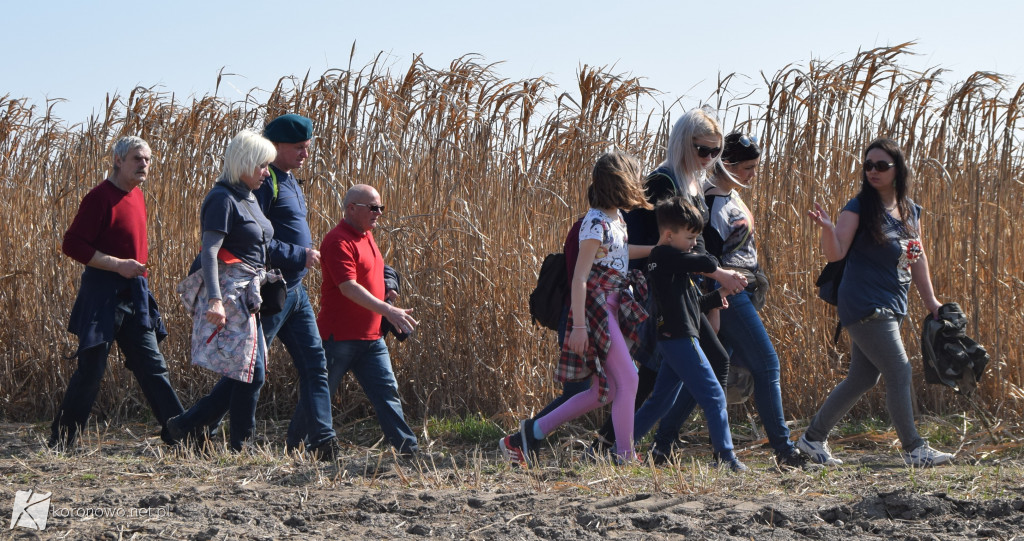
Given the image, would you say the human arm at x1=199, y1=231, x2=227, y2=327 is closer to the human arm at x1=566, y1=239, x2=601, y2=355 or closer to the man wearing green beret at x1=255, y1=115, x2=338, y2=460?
the man wearing green beret at x1=255, y1=115, x2=338, y2=460

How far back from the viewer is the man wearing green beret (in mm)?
4914

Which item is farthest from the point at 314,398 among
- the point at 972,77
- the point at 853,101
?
the point at 972,77

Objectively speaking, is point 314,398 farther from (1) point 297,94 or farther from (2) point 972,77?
(2) point 972,77

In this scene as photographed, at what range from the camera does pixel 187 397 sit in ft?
22.3

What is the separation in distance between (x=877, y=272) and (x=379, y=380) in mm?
2372

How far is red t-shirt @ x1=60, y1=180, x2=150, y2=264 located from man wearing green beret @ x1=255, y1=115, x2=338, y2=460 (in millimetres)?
809

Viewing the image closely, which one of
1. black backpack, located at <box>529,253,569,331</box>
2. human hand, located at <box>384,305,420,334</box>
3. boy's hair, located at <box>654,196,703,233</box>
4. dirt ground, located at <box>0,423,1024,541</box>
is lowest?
dirt ground, located at <box>0,423,1024,541</box>

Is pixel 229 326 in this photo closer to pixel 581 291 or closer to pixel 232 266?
pixel 232 266

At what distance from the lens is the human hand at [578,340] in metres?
4.37

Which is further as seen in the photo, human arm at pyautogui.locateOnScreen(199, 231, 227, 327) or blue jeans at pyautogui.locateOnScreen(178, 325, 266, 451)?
blue jeans at pyautogui.locateOnScreen(178, 325, 266, 451)

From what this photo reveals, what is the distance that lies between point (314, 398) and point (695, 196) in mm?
1993

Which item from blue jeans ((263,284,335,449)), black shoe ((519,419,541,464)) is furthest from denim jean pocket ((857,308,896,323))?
blue jeans ((263,284,335,449))

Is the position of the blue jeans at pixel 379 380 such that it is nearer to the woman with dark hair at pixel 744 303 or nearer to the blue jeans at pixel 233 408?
the blue jeans at pixel 233 408

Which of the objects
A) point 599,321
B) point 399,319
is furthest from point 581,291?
point 399,319
